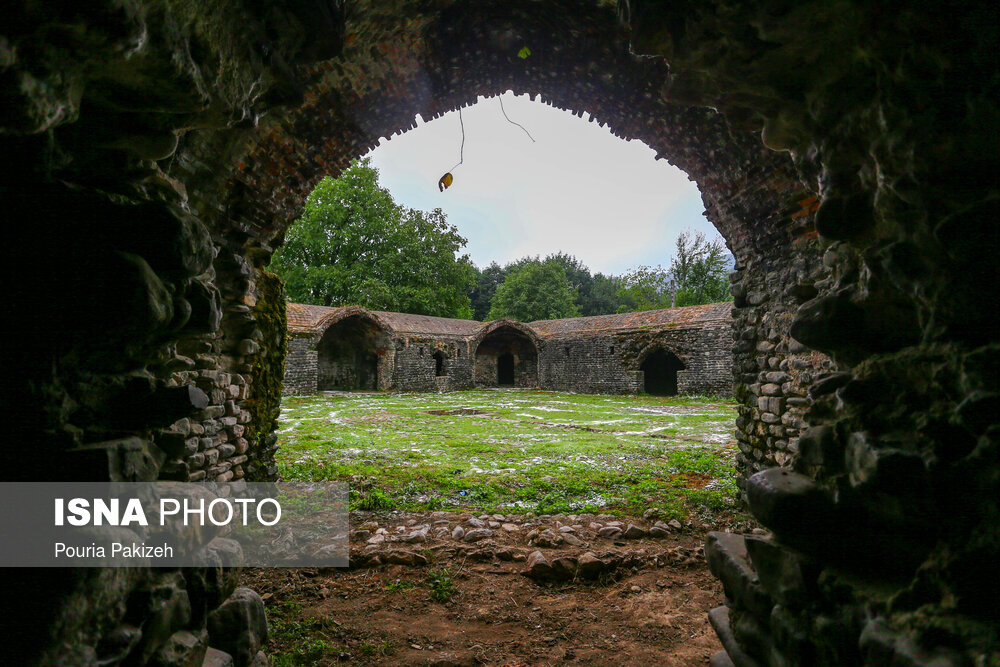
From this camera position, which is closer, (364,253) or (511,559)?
(511,559)

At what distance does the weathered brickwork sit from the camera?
18.5 metres

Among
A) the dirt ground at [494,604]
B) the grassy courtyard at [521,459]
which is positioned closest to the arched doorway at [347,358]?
the grassy courtyard at [521,459]

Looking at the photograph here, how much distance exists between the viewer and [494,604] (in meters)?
3.20

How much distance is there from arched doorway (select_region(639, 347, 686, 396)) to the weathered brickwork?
2432 millimetres

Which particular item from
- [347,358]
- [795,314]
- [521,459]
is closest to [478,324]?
[347,358]

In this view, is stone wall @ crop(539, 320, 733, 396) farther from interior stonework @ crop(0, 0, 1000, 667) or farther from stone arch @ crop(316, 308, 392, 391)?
interior stonework @ crop(0, 0, 1000, 667)

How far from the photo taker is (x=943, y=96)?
1350 millimetres

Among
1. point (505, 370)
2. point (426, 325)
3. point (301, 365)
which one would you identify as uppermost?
point (426, 325)

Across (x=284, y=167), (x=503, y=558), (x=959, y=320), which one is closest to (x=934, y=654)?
(x=959, y=320)

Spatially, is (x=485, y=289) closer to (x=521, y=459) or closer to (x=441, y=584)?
(x=521, y=459)

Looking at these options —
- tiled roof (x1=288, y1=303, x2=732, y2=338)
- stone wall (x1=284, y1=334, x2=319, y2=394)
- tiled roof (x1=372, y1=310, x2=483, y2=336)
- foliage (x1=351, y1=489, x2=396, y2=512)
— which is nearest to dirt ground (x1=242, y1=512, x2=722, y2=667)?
foliage (x1=351, y1=489, x2=396, y2=512)

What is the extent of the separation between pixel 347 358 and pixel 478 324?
24.4 feet

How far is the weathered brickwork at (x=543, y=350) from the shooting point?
60.6ft

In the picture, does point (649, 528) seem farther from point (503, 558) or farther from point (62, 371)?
point (62, 371)
